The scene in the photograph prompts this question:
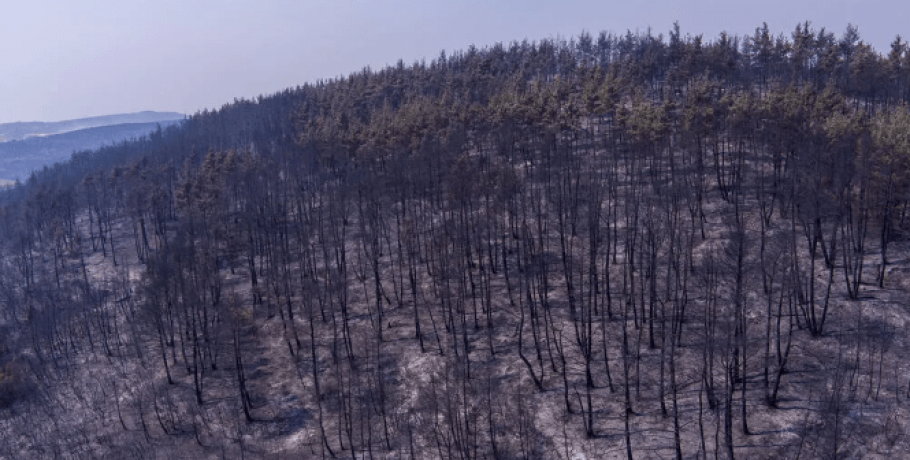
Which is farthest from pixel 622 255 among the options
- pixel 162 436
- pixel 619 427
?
pixel 162 436

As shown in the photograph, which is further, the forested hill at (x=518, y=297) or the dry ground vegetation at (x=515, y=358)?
the forested hill at (x=518, y=297)

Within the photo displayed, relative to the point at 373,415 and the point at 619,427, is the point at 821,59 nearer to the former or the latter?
the point at 619,427

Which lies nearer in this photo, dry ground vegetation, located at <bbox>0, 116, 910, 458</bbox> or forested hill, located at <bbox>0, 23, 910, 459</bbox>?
dry ground vegetation, located at <bbox>0, 116, 910, 458</bbox>

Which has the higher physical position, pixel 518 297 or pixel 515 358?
pixel 518 297
